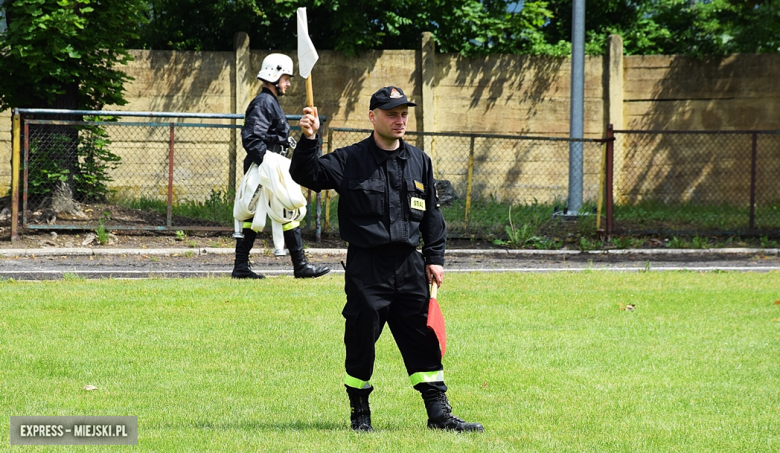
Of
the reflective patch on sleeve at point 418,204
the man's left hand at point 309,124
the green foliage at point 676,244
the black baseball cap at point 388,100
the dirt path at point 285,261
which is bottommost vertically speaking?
the dirt path at point 285,261

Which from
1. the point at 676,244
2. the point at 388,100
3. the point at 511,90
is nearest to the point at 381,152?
the point at 388,100

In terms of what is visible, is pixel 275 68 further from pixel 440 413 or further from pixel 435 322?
pixel 440 413

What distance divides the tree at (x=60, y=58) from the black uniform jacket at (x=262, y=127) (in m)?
4.61

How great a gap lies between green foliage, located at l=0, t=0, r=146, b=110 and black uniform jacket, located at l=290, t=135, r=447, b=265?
926cm

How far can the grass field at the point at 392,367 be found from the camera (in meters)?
4.75

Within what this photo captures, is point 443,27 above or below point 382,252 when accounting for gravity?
above

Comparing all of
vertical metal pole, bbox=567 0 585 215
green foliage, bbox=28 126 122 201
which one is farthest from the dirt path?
vertical metal pole, bbox=567 0 585 215

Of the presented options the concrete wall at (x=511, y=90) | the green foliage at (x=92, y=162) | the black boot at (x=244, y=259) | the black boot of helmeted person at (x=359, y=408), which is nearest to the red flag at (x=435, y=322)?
the black boot of helmeted person at (x=359, y=408)

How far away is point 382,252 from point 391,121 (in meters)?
0.69

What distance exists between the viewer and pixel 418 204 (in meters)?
4.99

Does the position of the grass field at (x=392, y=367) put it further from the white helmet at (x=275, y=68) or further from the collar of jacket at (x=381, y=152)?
the white helmet at (x=275, y=68)

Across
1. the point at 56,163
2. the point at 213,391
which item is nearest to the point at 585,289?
the point at 213,391

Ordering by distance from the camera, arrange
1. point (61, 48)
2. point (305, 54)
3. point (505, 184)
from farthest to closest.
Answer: point (505, 184), point (61, 48), point (305, 54)

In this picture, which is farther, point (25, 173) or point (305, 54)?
point (25, 173)
